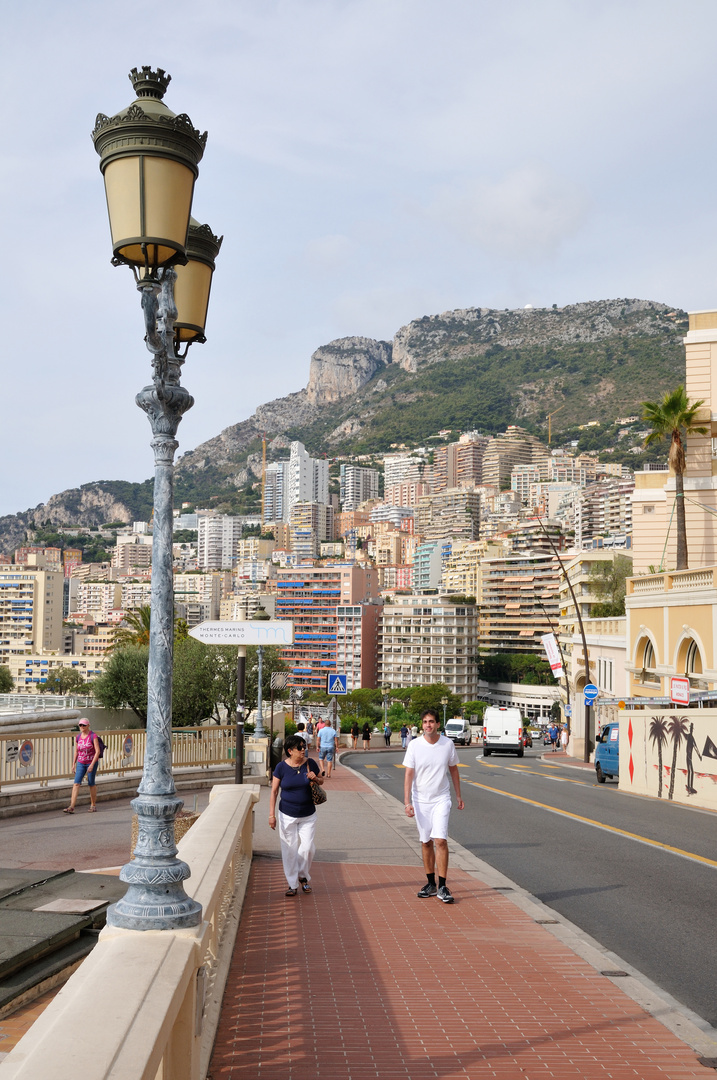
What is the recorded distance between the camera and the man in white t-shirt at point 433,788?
830cm

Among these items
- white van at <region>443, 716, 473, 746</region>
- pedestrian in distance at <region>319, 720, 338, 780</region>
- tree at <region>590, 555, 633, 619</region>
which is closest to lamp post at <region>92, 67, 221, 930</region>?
pedestrian in distance at <region>319, 720, 338, 780</region>

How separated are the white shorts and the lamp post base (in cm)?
442

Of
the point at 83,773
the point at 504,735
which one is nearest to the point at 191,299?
the point at 83,773

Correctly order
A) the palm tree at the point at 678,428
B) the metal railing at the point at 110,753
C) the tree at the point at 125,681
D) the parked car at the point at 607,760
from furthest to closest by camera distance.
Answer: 1. the tree at the point at 125,681
2. the palm tree at the point at 678,428
3. the parked car at the point at 607,760
4. the metal railing at the point at 110,753

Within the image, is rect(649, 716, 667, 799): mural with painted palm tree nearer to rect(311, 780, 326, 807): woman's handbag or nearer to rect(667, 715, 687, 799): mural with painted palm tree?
rect(667, 715, 687, 799): mural with painted palm tree

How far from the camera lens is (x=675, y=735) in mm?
20625

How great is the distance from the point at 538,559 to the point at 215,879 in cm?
19665

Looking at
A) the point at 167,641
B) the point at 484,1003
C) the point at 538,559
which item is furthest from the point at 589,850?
the point at 538,559

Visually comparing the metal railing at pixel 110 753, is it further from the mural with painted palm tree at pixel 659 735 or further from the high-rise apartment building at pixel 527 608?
the high-rise apartment building at pixel 527 608

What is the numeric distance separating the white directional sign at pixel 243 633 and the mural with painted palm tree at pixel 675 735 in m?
10.5

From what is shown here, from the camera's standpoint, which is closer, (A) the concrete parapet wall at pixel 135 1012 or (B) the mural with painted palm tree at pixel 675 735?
(A) the concrete parapet wall at pixel 135 1012

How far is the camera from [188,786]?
1991cm

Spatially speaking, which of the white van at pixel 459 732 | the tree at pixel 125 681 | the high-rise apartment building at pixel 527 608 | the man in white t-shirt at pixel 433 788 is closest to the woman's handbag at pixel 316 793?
the man in white t-shirt at pixel 433 788

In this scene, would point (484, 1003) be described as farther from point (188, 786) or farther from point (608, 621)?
point (608, 621)
